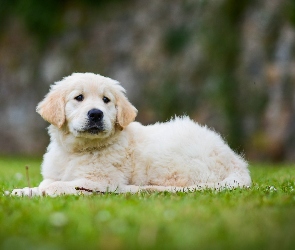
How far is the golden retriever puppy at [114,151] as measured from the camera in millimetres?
5770

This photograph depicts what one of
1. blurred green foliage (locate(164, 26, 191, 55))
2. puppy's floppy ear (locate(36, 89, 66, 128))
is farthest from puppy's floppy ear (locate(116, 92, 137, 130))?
blurred green foliage (locate(164, 26, 191, 55))

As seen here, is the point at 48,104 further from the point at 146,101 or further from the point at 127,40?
the point at 127,40

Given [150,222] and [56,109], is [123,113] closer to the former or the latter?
[56,109]

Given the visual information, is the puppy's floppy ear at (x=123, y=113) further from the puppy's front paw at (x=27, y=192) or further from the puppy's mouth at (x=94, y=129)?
the puppy's front paw at (x=27, y=192)

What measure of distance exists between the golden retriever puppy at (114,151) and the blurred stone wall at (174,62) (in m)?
7.03

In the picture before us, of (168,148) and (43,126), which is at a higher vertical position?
(43,126)

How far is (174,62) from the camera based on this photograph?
51.2 ft

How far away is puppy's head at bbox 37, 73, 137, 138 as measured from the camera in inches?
224

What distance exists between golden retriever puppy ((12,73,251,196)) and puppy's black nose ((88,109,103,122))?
0.03 feet

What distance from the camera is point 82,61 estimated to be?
666 inches

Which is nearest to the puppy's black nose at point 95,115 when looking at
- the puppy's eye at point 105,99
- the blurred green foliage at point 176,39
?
the puppy's eye at point 105,99

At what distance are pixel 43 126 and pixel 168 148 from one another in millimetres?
11388

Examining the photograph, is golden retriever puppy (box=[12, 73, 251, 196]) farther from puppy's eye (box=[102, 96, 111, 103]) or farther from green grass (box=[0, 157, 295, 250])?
green grass (box=[0, 157, 295, 250])

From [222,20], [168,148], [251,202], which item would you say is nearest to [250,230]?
[251,202]
